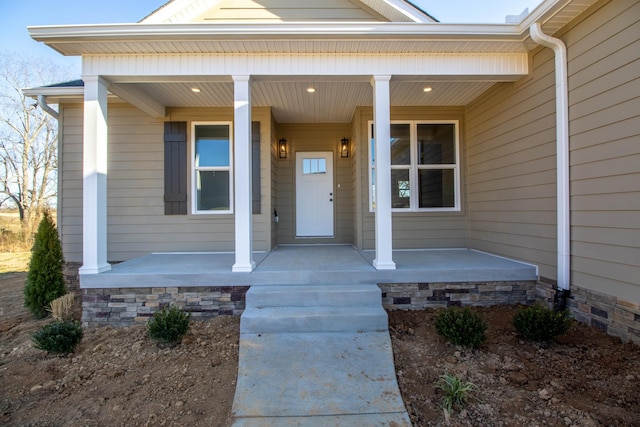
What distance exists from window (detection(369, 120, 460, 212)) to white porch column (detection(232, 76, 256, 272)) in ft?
7.98

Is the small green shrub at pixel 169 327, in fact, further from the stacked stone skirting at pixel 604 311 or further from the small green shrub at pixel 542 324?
the stacked stone skirting at pixel 604 311

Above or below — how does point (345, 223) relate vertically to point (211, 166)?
below

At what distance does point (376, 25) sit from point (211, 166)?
3.41 m

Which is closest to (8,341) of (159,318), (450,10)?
(159,318)

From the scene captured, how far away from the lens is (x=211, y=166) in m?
5.39

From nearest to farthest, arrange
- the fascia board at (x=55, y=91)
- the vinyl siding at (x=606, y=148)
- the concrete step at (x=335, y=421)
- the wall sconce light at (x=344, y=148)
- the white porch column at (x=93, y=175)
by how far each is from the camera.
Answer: the concrete step at (x=335, y=421)
the vinyl siding at (x=606, y=148)
the white porch column at (x=93, y=175)
the fascia board at (x=55, y=91)
the wall sconce light at (x=344, y=148)

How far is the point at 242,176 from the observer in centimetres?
365

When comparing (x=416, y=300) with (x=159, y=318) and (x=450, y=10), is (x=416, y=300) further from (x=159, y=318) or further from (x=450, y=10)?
(x=450, y=10)

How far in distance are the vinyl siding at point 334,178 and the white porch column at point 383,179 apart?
8.11ft

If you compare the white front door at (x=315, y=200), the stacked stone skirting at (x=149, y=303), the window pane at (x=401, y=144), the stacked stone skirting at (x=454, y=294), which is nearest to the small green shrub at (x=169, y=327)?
the stacked stone skirting at (x=149, y=303)

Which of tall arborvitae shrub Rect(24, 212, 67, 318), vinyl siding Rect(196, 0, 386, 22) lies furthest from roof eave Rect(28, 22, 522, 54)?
tall arborvitae shrub Rect(24, 212, 67, 318)

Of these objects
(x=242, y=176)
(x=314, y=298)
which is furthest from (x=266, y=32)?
(x=314, y=298)

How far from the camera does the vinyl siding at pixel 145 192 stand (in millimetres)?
A: 5270

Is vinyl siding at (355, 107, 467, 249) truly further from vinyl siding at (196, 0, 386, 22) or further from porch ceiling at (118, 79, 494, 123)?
vinyl siding at (196, 0, 386, 22)
